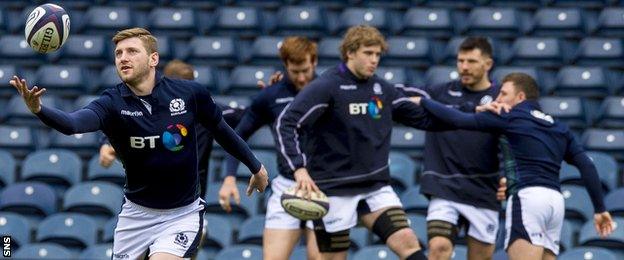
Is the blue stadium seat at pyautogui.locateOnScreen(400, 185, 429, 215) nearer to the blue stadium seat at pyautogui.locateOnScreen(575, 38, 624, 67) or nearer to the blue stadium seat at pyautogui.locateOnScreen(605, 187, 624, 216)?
the blue stadium seat at pyautogui.locateOnScreen(605, 187, 624, 216)

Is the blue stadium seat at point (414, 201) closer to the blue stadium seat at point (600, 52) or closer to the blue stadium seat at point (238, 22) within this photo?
the blue stadium seat at point (600, 52)

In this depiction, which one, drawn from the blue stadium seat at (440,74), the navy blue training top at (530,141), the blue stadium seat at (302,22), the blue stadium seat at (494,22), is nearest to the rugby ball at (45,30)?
the navy blue training top at (530,141)

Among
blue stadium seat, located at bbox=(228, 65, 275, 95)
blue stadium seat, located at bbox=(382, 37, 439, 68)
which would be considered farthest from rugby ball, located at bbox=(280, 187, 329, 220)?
blue stadium seat, located at bbox=(382, 37, 439, 68)

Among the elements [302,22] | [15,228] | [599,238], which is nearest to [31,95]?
[15,228]

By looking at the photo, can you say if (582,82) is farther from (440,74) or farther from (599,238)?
(599,238)

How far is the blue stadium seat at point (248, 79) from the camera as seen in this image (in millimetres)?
13570

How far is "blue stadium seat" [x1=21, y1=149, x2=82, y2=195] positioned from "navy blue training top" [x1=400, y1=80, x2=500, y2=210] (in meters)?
3.65

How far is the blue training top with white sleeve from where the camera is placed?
757cm

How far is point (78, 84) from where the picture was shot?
13781 millimetres

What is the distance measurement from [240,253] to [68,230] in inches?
64.1

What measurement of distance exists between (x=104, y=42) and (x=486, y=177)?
558 centimetres

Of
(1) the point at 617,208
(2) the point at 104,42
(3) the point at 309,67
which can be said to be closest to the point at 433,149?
(3) the point at 309,67

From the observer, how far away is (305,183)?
904 cm

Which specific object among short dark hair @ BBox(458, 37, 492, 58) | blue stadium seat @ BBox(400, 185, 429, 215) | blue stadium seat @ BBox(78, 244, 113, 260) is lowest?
blue stadium seat @ BBox(78, 244, 113, 260)
